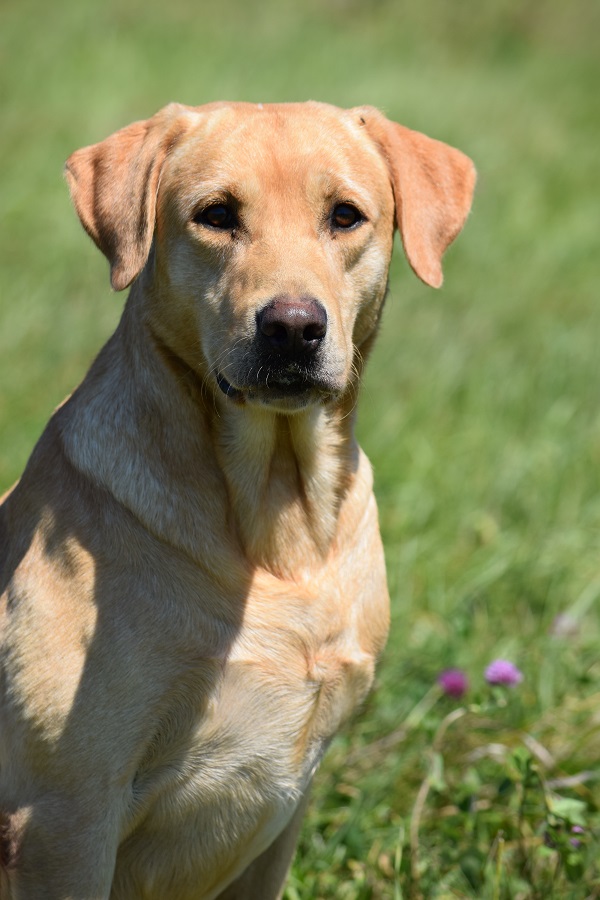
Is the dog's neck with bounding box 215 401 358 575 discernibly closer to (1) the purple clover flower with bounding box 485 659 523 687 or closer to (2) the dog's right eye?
(2) the dog's right eye

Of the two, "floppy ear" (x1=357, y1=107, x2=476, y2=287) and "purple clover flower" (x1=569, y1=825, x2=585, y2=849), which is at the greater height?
"floppy ear" (x1=357, y1=107, x2=476, y2=287)

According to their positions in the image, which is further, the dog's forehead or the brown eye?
the brown eye

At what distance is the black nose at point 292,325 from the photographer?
229cm

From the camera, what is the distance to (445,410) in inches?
220

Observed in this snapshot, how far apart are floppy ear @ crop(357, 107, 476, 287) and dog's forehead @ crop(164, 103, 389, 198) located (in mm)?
63

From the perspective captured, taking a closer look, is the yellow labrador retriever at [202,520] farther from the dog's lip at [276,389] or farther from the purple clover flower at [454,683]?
the purple clover flower at [454,683]

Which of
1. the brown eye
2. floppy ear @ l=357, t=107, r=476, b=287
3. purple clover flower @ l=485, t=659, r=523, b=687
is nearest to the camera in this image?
the brown eye

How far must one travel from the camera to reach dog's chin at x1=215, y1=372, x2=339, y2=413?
7.92ft

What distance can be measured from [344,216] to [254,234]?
10.5 inches

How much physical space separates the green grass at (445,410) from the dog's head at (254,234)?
47.0 inches

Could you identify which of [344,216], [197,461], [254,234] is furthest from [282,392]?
[344,216]

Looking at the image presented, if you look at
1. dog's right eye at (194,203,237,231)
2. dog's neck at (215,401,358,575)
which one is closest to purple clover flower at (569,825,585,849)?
dog's neck at (215,401,358,575)

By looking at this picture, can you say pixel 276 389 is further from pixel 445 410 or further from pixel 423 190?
pixel 445 410

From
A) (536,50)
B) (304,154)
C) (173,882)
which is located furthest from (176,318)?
(536,50)
